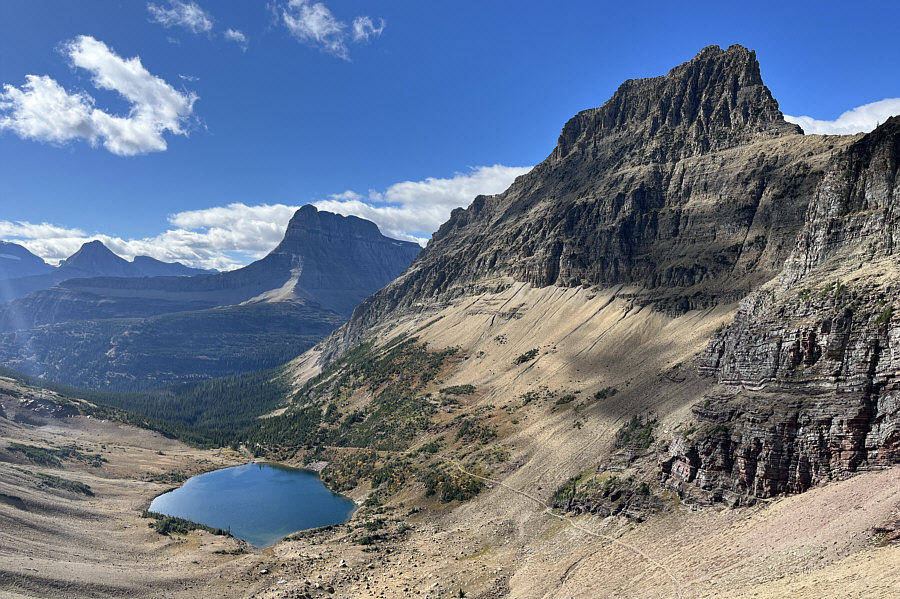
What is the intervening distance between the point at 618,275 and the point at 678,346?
57.5 m

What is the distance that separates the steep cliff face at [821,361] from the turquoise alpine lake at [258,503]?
77125 mm

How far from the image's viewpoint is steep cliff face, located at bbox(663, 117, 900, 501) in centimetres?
5256

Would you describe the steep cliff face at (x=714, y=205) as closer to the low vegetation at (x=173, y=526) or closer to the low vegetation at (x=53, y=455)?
the low vegetation at (x=173, y=526)

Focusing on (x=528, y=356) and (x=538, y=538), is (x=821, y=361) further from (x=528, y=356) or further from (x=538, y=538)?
(x=528, y=356)

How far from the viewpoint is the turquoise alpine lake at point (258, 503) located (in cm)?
10838

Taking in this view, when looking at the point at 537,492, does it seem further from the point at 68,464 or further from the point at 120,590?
the point at 68,464

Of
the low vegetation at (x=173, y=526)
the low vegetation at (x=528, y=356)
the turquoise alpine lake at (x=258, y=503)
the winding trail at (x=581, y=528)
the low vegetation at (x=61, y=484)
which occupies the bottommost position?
the turquoise alpine lake at (x=258, y=503)

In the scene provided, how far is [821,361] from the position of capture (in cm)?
5875

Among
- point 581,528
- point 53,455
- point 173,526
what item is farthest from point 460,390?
point 53,455

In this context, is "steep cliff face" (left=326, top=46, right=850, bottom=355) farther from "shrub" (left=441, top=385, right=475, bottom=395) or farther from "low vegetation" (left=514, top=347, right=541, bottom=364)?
"shrub" (left=441, top=385, right=475, bottom=395)

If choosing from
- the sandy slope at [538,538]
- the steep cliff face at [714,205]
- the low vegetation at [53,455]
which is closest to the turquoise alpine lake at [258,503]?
the sandy slope at [538,538]

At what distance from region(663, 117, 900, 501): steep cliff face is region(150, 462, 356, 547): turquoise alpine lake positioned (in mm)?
77125

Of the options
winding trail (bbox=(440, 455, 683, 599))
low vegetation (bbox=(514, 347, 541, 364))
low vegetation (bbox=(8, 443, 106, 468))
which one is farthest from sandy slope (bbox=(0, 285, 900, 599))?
low vegetation (bbox=(514, 347, 541, 364))

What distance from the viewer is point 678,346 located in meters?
123
